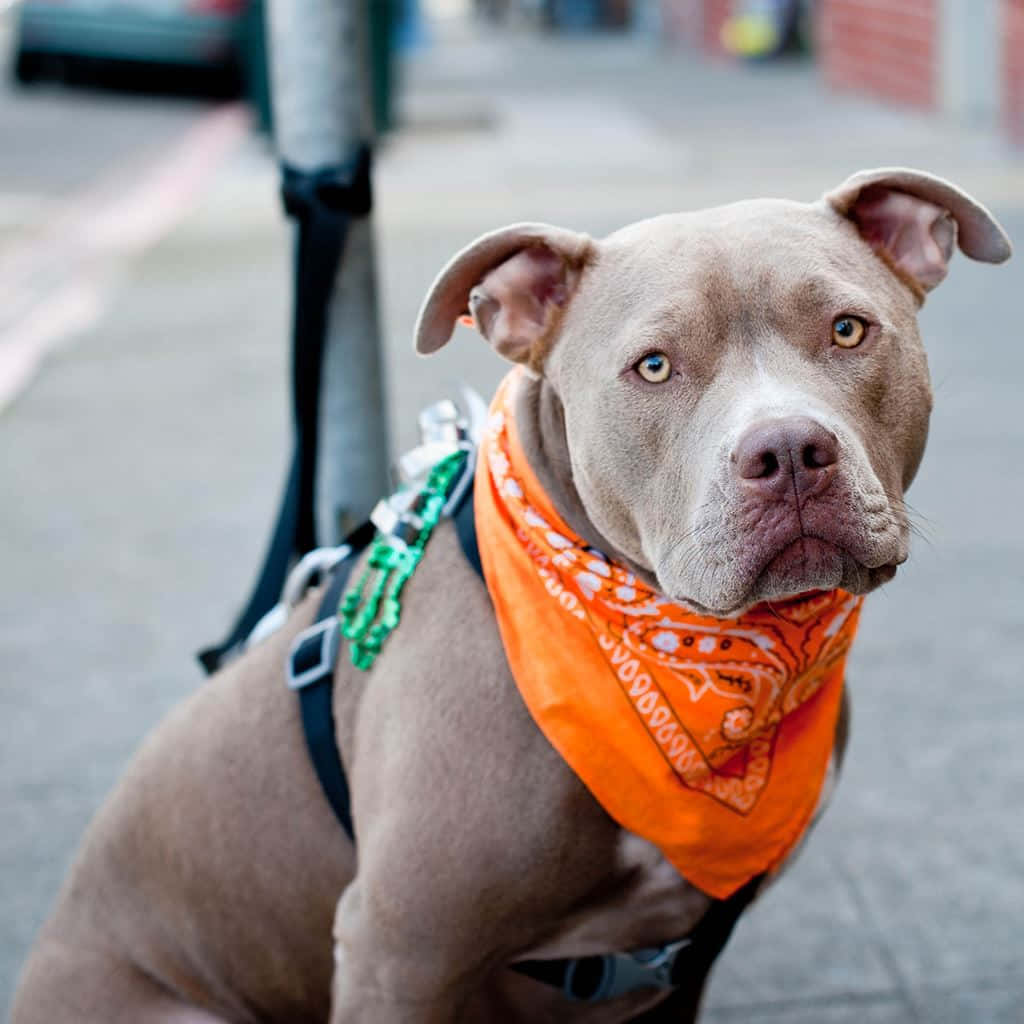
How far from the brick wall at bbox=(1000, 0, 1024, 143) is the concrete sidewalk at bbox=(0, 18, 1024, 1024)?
0.26 metres

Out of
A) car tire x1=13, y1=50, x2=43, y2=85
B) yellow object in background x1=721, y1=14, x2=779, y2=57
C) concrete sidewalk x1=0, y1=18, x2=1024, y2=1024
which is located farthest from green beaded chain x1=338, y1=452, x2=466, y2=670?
yellow object in background x1=721, y1=14, x2=779, y2=57

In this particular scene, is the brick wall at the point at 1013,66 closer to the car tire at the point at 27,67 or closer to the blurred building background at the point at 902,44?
the blurred building background at the point at 902,44

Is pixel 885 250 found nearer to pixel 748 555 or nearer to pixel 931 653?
pixel 748 555

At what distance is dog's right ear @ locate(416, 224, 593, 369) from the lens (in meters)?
2.57

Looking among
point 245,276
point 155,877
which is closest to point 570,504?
point 155,877

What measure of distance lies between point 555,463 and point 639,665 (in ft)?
1.12

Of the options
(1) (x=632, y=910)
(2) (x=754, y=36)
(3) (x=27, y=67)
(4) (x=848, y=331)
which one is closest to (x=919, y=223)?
(4) (x=848, y=331)

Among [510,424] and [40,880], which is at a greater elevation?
[510,424]

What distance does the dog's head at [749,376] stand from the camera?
2248 millimetres

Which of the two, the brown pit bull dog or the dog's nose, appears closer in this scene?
the dog's nose

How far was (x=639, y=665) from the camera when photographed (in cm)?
255

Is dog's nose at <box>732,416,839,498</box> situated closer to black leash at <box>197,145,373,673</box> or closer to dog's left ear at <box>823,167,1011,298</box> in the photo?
dog's left ear at <box>823,167,1011,298</box>

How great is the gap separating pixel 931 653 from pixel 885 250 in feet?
8.29

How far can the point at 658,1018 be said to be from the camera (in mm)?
3115
